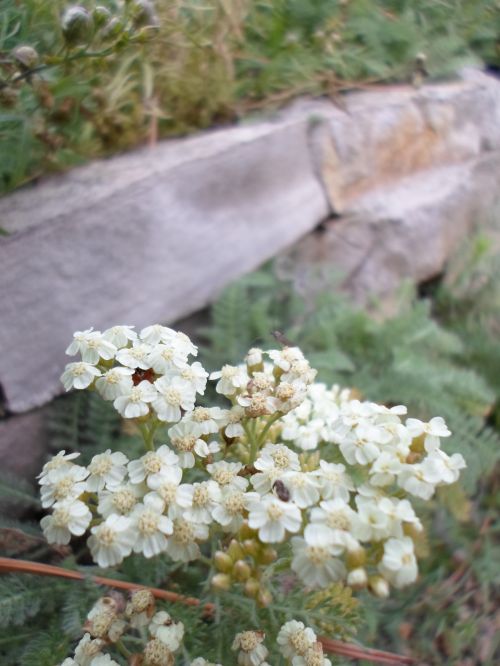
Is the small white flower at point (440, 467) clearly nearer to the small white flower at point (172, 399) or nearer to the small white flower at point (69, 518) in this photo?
the small white flower at point (172, 399)

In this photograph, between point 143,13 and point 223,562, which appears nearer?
point 223,562

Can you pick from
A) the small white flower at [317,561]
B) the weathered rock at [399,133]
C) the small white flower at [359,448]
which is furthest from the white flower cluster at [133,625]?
the weathered rock at [399,133]

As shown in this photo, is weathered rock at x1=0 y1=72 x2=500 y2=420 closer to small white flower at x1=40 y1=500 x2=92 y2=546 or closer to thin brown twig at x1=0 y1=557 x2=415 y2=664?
thin brown twig at x1=0 y1=557 x2=415 y2=664

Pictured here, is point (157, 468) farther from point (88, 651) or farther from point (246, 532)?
point (88, 651)

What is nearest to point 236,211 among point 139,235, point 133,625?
point 139,235

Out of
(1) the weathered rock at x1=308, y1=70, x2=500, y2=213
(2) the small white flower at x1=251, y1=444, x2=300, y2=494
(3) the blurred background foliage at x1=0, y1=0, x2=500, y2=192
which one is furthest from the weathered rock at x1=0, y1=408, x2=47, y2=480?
(1) the weathered rock at x1=308, y1=70, x2=500, y2=213

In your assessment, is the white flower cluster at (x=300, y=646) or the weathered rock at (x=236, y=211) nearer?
the white flower cluster at (x=300, y=646)
